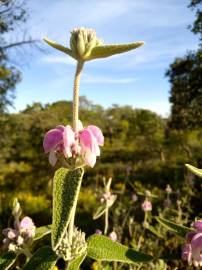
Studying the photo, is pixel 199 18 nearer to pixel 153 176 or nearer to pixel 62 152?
pixel 153 176

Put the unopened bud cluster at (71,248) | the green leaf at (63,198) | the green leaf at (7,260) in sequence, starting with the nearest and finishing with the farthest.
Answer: the green leaf at (63,198)
the unopened bud cluster at (71,248)
the green leaf at (7,260)

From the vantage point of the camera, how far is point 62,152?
3.54ft

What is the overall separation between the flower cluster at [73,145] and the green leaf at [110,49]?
0.17 metres

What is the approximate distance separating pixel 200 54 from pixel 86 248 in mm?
7851

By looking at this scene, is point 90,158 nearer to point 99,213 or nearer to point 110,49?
point 110,49

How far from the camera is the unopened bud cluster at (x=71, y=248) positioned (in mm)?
1154

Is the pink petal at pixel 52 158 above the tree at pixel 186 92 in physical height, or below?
below

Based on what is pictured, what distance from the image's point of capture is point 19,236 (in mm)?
1392

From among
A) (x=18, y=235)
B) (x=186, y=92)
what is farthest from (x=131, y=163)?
(x=18, y=235)

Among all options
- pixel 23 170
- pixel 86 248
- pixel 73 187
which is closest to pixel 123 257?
pixel 86 248

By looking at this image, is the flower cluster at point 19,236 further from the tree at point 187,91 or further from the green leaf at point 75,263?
the tree at point 187,91

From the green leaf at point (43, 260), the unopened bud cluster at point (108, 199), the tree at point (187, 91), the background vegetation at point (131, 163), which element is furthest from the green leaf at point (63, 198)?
the tree at point (187, 91)

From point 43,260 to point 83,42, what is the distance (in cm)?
52

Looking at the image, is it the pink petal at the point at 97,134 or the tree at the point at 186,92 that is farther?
the tree at the point at 186,92
